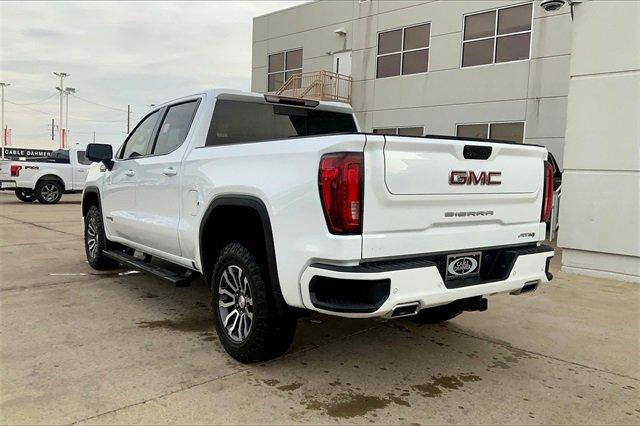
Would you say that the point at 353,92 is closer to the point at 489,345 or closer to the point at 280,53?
the point at 280,53

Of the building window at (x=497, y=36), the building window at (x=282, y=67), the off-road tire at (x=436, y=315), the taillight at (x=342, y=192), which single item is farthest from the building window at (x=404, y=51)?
the taillight at (x=342, y=192)

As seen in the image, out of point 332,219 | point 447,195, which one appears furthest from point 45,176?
point 447,195

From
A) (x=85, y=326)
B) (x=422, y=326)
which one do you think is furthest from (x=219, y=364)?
(x=422, y=326)

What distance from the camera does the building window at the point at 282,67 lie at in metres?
20.2

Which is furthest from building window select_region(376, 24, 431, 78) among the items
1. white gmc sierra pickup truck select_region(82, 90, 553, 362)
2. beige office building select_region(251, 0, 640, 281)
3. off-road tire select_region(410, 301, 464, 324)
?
off-road tire select_region(410, 301, 464, 324)

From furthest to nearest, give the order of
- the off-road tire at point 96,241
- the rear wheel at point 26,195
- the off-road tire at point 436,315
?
1. the rear wheel at point 26,195
2. the off-road tire at point 96,241
3. the off-road tire at point 436,315

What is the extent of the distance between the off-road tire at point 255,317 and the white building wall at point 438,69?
11930 millimetres

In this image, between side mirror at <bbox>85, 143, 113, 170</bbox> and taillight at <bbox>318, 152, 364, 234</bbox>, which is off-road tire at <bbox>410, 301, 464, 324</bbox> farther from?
side mirror at <bbox>85, 143, 113, 170</bbox>

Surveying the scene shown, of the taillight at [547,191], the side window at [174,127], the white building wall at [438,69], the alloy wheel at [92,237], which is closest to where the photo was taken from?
the taillight at [547,191]

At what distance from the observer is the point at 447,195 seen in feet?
10.5

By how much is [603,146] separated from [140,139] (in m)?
6.10

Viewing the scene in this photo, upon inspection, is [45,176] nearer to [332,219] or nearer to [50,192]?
[50,192]

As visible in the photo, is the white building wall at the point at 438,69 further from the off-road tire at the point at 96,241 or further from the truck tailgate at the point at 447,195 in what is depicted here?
the off-road tire at the point at 96,241

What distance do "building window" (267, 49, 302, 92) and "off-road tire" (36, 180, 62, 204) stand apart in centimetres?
880
